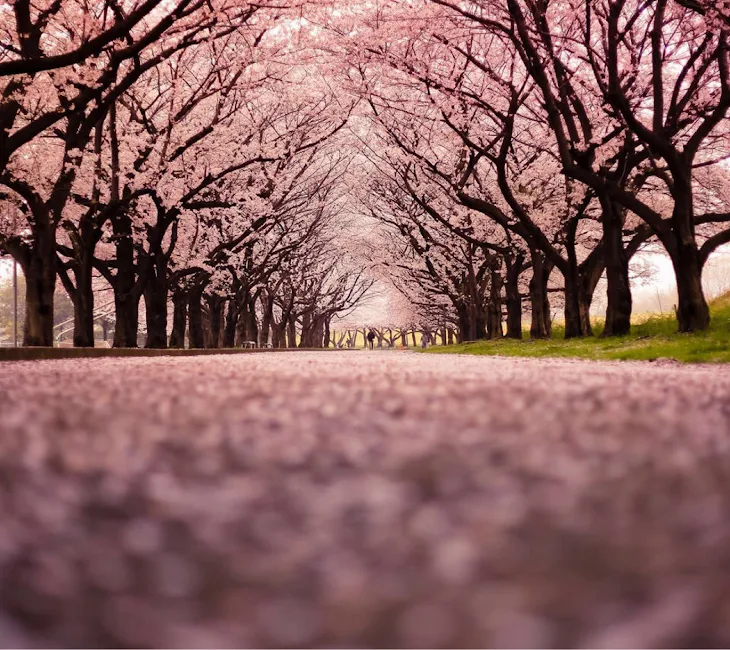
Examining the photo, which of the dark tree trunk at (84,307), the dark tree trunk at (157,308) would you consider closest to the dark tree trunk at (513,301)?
the dark tree trunk at (157,308)

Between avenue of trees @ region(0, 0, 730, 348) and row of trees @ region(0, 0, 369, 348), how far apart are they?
0.28 feet

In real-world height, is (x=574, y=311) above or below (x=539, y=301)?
below

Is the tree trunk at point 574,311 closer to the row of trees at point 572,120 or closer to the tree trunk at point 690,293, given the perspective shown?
the row of trees at point 572,120

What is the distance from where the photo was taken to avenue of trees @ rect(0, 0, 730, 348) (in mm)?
14820

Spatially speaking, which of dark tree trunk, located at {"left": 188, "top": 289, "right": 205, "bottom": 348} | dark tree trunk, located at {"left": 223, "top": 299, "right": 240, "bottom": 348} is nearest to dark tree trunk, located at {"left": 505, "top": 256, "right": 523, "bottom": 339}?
dark tree trunk, located at {"left": 223, "top": 299, "right": 240, "bottom": 348}

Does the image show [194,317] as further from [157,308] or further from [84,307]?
[84,307]

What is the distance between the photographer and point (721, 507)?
3.60 feet

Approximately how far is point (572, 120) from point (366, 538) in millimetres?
18650

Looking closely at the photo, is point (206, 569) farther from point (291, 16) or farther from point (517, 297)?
point (517, 297)

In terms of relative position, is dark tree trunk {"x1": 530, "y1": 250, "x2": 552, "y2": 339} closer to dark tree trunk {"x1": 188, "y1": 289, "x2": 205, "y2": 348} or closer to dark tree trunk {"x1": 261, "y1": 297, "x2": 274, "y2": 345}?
dark tree trunk {"x1": 188, "y1": 289, "x2": 205, "y2": 348}

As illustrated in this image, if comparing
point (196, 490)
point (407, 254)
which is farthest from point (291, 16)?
point (407, 254)

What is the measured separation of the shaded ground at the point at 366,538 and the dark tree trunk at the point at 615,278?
17.1 m

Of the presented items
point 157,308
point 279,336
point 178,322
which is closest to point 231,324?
point 178,322

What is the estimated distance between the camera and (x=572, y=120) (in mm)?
17938
